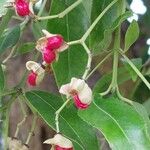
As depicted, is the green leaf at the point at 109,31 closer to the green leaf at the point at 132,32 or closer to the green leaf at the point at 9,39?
the green leaf at the point at 132,32

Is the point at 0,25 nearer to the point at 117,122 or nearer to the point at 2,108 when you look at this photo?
the point at 2,108

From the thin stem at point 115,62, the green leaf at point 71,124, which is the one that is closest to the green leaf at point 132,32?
the thin stem at point 115,62

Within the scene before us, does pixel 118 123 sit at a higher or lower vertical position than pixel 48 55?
lower

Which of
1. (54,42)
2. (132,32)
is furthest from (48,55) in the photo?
(132,32)

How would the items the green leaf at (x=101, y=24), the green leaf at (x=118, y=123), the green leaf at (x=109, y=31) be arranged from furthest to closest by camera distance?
the green leaf at (x=101, y=24) → the green leaf at (x=109, y=31) → the green leaf at (x=118, y=123)

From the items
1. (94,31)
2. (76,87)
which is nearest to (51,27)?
(94,31)

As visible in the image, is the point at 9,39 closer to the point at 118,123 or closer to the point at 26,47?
the point at 26,47

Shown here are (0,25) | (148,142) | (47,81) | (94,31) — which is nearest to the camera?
(148,142)
